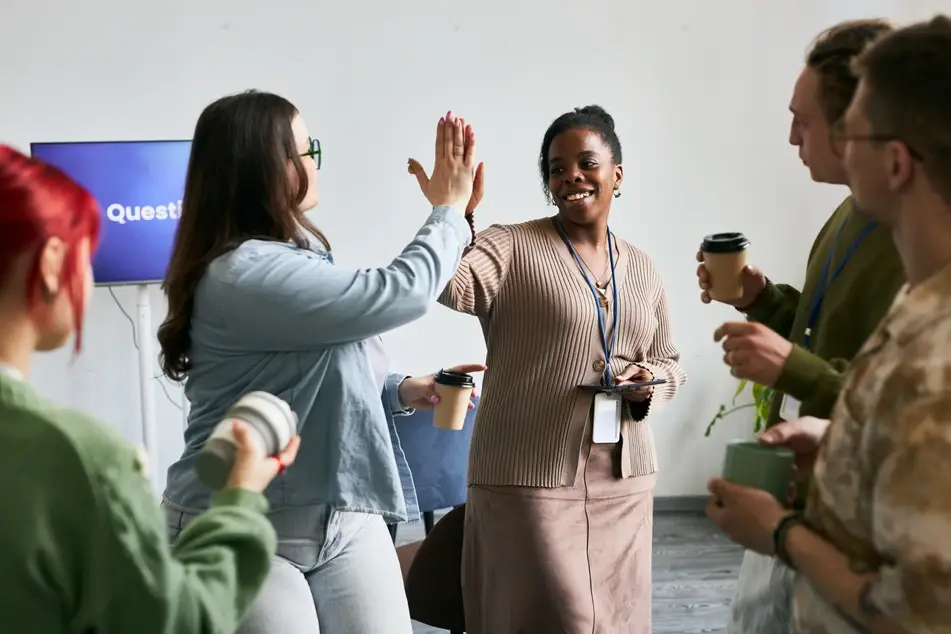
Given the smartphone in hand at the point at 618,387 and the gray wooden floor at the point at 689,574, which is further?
the gray wooden floor at the point at 689,574

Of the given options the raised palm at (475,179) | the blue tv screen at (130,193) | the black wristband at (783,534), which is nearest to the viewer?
the black wristband at (783,534)

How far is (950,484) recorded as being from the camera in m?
0.82

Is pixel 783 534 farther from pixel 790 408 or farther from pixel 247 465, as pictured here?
pixel 247 465

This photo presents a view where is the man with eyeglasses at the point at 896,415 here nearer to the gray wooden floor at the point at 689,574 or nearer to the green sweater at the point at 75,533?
the green sweater at the point at 75,533

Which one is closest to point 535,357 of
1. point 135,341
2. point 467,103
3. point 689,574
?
point 689,574

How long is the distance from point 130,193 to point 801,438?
3.18m

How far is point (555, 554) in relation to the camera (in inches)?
83.9

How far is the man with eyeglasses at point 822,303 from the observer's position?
4.19 feet

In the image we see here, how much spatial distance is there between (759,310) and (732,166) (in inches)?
121

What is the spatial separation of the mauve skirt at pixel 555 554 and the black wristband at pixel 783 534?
112 centimetres

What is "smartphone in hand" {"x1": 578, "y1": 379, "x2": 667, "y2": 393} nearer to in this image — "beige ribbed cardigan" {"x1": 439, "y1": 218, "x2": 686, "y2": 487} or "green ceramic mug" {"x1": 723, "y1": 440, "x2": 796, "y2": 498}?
"beige ribbed cardigan" {"x1": 439, "y1": 218, "x2": 686, "y2": 487}

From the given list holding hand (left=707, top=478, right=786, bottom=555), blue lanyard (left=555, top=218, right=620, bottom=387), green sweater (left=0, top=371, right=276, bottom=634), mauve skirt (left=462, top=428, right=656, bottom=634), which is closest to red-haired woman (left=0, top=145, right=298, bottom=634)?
green sweater (left=0, top=371, right=276, bottom=634)

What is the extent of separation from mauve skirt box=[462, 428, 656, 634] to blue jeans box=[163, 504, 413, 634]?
1.94ft

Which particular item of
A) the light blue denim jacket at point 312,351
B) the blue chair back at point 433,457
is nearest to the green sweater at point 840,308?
the light blue denim jacket at point 312,351
